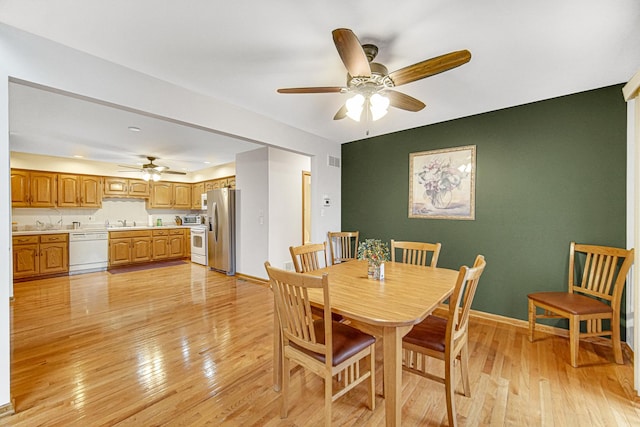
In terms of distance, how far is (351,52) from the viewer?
147 cm

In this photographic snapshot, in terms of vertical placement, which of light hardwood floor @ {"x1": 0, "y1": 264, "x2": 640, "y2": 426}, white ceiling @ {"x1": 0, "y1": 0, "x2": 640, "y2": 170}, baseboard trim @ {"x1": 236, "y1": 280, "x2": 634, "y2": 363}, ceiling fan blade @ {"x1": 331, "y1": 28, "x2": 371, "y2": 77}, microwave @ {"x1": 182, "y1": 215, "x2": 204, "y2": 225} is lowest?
light hardwood floor @ {"x1": 0, "y1": 264, "x2": 640, "y2": 426}

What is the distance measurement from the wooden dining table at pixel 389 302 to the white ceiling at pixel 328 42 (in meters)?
1.70

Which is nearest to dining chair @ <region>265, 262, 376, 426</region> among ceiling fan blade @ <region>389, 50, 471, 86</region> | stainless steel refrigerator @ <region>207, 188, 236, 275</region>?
ceiling fan blade @ <region>389, 50, 471, 86</region>

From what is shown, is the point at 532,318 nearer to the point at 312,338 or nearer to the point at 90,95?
the point at 312,338

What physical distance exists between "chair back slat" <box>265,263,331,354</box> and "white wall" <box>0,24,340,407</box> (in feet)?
5.69

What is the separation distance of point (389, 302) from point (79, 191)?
6962 millimetres

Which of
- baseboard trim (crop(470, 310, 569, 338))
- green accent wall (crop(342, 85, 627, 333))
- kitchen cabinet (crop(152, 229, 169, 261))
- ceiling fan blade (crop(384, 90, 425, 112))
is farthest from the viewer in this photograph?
kitchen cabinet (crop(152, 229, 169, 261))

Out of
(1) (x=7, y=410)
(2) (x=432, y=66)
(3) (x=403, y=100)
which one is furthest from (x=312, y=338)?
(1) (x=7, y=410)

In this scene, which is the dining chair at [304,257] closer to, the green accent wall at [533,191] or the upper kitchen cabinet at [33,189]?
the green accent wall at [533,191]

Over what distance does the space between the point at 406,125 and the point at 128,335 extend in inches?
161

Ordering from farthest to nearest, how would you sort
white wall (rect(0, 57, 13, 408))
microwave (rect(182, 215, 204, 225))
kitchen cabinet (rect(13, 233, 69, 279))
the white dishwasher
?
microwave (rect(182, 215, 204, 225))
the white dishwasher
kitchen cabinet (rect(13, 233, 69, 279))
white wall (rect(0, 57, 13, 408))

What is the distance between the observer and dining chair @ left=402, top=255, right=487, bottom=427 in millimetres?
1471

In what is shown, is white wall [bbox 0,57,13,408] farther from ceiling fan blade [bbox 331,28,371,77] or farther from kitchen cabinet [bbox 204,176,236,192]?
kitchen cabinet [bbox 204,176,236,192]

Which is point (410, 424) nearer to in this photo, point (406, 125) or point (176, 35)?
point (176, 35)
